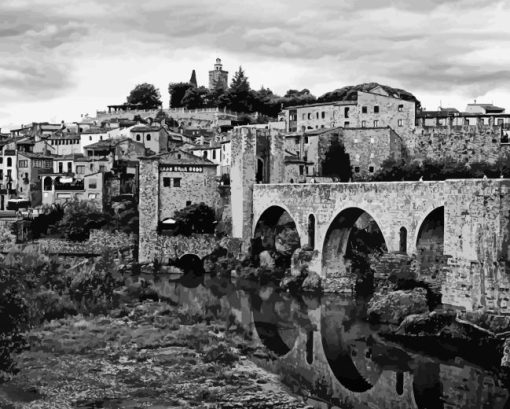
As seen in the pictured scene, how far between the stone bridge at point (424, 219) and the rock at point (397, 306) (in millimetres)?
977

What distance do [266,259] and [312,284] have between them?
14.1 ft

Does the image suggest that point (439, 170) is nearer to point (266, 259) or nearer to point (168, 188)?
point (266, 259)

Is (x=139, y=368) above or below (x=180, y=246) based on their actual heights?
below

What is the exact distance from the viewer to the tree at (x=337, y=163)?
1978 inches

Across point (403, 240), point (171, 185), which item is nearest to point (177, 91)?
point (171, 185)

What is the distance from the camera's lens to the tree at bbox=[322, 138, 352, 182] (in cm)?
5025

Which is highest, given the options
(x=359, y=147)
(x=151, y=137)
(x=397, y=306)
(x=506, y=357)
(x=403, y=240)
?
(x=151, y=137)

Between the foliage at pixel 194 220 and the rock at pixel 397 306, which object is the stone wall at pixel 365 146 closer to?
the foliage at pixel 194 220

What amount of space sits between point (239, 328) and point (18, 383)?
32.0ft

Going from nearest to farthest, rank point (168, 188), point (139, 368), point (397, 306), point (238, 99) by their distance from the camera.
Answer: point (139, 368)
point (397, 306)
point (168, 188)
point (238, 99)

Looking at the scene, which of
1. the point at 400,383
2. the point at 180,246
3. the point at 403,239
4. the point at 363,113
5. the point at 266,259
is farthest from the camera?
the point at 363,113

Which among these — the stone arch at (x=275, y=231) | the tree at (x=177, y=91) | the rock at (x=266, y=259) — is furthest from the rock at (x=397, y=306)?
the tree at (x=177, y=91)

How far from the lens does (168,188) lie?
41.4 meters

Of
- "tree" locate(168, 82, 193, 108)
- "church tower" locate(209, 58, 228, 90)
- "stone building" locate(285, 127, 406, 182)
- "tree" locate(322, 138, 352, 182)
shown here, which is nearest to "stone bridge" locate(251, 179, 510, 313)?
"tree" locate(322, 138, 352, 182)
